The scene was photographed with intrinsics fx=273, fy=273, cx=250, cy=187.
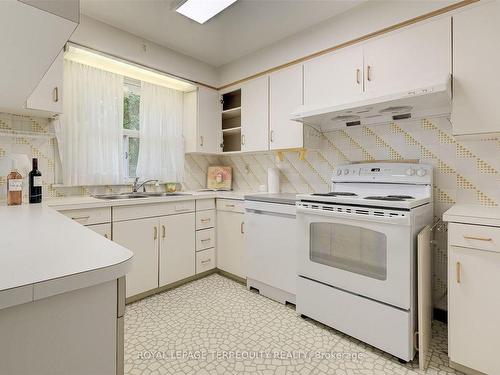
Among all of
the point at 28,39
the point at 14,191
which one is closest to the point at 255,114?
the point at 14,191

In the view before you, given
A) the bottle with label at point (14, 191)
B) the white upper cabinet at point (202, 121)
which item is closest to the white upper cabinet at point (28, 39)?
the bottle with label at point (14, 191)

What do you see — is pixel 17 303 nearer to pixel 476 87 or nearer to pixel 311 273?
pixel 311 273

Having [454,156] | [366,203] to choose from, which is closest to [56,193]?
[366,203]

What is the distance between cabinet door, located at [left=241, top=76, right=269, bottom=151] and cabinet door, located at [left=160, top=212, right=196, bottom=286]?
3.27 feet

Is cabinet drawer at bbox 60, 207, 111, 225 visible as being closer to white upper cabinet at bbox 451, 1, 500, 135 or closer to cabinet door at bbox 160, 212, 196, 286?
cabinet door at bbox 160, 212, 196, 286

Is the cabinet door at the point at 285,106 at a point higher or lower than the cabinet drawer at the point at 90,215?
higher

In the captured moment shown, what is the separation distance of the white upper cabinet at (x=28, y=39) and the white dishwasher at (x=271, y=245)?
1760 mm

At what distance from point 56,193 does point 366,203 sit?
2526mm

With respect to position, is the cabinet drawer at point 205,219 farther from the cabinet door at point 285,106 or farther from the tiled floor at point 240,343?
the cabinet door at point 285,106

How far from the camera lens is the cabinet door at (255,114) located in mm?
2830

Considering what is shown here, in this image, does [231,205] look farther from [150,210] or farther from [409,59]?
[409,59]

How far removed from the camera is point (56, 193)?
7.88 ft

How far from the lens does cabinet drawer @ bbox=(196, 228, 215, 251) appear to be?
283 centimetres

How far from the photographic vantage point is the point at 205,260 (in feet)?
9.50
